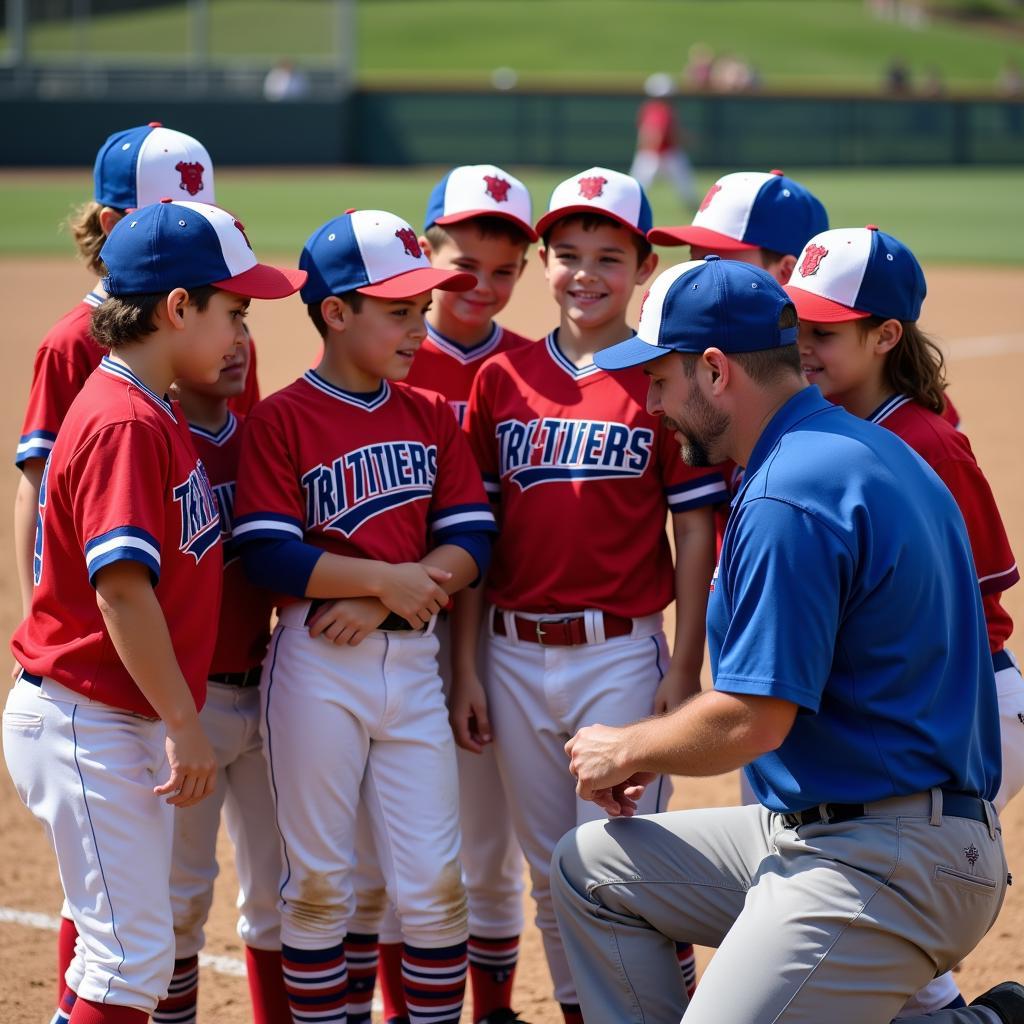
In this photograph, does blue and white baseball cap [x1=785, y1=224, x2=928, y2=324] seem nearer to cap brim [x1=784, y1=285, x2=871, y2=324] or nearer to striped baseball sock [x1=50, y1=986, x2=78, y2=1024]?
cap brim [x1=784, y1=285, x2=871, y2=324]

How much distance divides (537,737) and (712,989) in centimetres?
96

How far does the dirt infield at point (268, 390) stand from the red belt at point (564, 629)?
0.96 m

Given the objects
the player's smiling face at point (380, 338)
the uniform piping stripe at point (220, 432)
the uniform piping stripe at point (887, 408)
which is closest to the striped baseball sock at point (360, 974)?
the uniform piping stripe at point (220, 432)

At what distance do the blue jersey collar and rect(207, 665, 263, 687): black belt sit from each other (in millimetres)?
1253

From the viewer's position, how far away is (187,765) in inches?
105

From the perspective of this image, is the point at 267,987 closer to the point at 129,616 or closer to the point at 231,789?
the point at 231,789

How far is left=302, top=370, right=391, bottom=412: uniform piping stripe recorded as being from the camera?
10.4 feet

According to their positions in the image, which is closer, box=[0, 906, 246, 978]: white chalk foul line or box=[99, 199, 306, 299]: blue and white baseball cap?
box=[99, 199, 306, 299]: blue and white baseball cap

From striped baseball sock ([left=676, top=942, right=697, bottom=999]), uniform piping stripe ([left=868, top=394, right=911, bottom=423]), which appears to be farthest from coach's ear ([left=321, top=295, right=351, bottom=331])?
striped baseball sock ([left=676, top=942, right=697, bottom=999])

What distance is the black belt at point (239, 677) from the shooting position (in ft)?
10.3

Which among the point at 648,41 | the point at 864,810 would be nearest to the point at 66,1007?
the point at 864,810

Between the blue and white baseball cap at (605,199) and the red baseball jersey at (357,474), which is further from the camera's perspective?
the blue and white baseball cap at (605,199)

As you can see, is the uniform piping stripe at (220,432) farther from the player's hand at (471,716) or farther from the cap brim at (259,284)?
the player's hand at (471,716)

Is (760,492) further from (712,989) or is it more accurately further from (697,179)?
(697,179)
